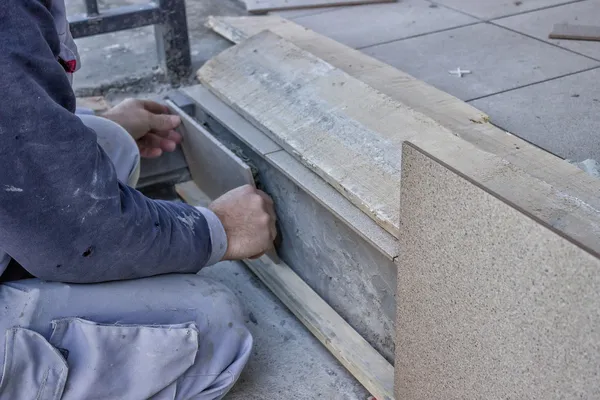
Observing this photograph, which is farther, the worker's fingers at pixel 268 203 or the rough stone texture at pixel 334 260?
the worker's fingers at pixel 268 203

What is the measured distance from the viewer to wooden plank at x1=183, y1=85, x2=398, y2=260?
71.7 inches

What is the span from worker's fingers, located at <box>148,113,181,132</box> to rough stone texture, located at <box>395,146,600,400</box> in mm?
1306

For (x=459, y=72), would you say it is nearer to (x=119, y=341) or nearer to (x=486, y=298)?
(x=486, y=298)

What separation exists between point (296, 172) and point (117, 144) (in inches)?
25.0

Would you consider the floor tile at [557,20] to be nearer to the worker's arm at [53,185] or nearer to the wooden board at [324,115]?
the wooden board at [324,115]

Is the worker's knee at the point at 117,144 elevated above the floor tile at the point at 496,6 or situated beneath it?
situated beneath

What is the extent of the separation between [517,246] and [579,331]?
17cm

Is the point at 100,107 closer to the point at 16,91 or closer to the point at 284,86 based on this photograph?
the point at 284,86

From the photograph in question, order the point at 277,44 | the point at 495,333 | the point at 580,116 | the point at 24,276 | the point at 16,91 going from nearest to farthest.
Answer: the point at 495,333 → the point at 16,91 → the point at 24,276 → the point at 580,116 → the point at 277,44

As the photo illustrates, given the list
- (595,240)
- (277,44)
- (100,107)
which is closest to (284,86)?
(277,44)

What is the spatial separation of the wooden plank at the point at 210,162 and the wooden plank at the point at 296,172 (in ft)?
0.25

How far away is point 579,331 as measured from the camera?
3.93 feet

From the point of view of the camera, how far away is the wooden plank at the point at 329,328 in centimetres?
201

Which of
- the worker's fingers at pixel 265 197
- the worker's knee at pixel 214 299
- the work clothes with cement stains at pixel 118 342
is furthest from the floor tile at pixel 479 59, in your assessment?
the work clothes with cement stains at pixel 118 342
